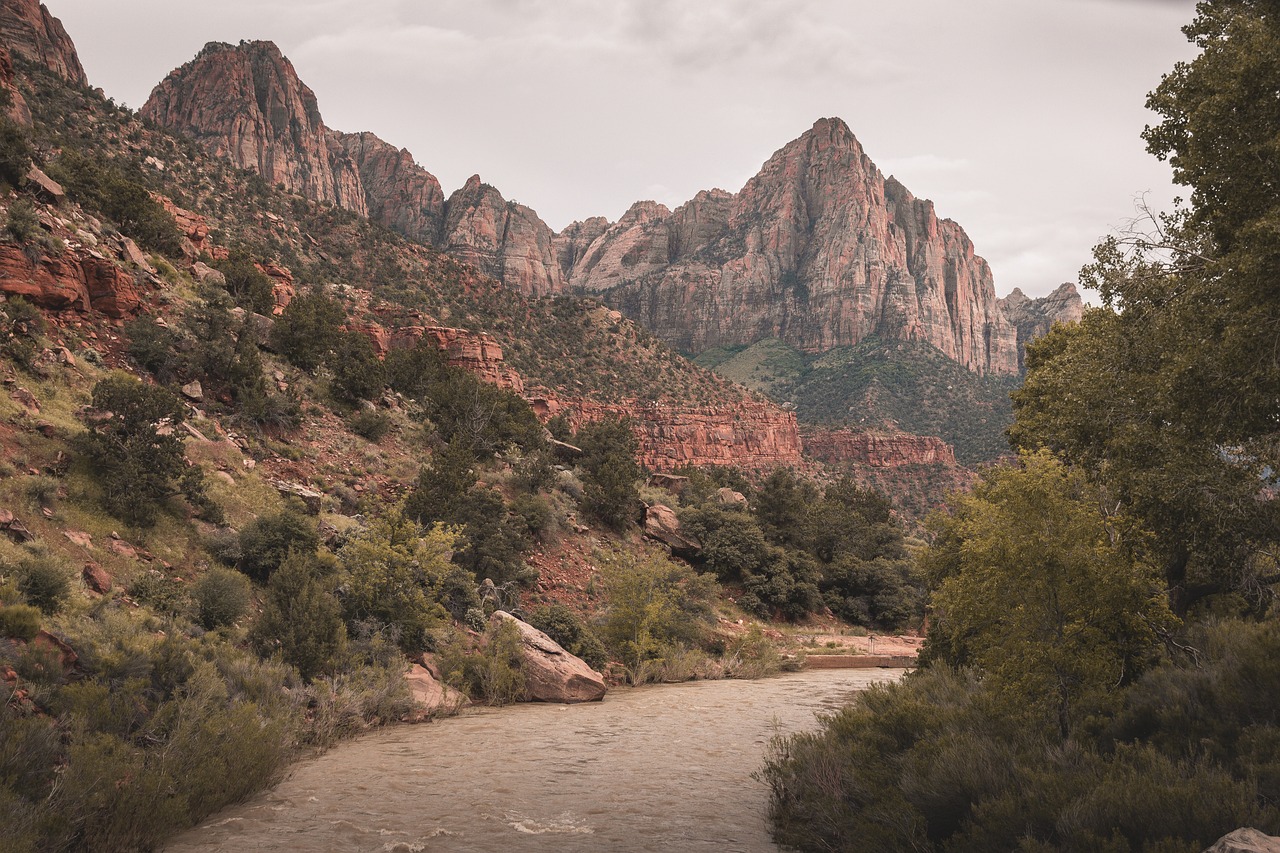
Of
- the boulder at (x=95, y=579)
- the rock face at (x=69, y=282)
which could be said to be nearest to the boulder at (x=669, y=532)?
the rock face at (x=69, y=282)

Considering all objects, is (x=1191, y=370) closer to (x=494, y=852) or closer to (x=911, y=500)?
(x=494, y=852)

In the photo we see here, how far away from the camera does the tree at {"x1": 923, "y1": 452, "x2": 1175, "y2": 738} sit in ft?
30.0

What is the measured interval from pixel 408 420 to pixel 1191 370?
31313 millimetres

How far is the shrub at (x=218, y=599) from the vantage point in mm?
14398

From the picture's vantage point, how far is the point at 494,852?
7949 mm

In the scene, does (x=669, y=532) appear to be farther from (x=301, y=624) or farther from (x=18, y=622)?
(x=18, y=622)

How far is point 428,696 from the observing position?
55.9ft

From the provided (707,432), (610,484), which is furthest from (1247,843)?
(707,432)

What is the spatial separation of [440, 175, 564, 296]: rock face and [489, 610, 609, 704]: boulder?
520 feet

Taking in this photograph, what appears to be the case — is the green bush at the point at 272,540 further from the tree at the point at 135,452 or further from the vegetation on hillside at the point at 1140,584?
the vegetation on hillside at the point at 1140,584

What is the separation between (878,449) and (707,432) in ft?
122

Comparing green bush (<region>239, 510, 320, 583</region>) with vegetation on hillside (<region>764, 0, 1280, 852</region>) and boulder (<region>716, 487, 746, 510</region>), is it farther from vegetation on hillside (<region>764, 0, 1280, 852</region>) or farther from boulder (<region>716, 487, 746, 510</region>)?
boulder (<region>716, 487, 746, 510</region>)

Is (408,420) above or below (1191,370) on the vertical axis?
above

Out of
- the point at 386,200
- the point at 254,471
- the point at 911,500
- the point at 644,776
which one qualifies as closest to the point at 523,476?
the point at 254,471
